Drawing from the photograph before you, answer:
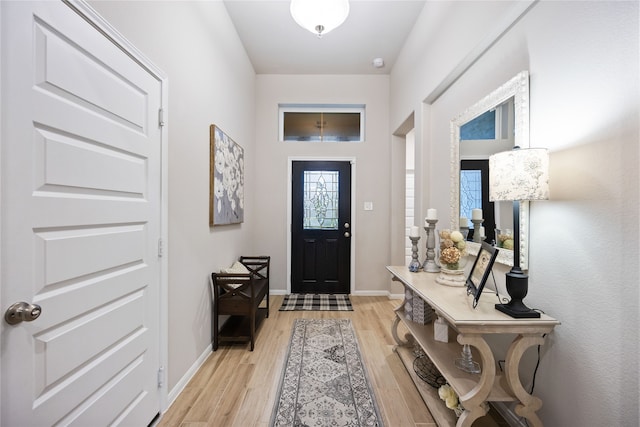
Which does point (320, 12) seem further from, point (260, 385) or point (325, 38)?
point (260, 385)

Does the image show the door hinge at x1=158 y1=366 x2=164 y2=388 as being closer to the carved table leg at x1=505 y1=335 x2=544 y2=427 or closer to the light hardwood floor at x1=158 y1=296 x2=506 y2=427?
the light hardwood floor at x1=158 y1=296 x2=506 y2=427

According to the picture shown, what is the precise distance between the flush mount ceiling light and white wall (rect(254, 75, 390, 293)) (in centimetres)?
180

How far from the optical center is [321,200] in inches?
158

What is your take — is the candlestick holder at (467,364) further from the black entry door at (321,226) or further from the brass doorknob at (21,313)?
the black entry door at (321,226)

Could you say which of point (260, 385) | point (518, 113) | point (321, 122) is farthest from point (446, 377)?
point (321, 122)

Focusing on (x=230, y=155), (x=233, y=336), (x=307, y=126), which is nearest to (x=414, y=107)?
(x=307, y=126)

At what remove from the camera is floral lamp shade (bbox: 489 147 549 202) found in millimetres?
1168

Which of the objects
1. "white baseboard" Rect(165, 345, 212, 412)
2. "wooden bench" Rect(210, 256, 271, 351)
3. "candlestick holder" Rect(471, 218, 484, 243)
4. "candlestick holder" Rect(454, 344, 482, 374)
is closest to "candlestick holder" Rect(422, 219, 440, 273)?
"candlestick holder" Rect(471, 218, 484, 243)

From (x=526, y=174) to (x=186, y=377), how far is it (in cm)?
244

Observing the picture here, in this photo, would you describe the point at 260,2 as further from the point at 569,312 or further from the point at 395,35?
the point at 569,312

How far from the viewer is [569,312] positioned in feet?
3.85

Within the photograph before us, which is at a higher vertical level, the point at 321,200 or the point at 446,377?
the point at 321,200

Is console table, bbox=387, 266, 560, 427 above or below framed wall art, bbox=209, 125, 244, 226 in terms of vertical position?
below

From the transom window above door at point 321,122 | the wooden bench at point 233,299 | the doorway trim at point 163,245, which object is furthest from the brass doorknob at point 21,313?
the transom window above door at point 321,122
